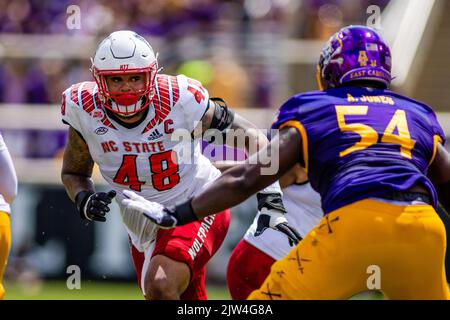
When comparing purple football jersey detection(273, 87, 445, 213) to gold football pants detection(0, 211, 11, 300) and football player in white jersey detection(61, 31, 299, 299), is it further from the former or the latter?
gold football pants detection(0, 211, 11, 300)

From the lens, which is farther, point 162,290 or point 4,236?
point 162,290

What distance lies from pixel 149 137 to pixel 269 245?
1003mm

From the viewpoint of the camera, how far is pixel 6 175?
529 cm

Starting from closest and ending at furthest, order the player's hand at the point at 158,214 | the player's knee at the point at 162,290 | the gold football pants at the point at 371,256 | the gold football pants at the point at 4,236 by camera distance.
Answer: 1. the gold football pants at the point at 371,256
2. the player's hand at the point at 158,214
3. the gold football pants at the point at 4,236
4. the player's knee at the point at 162,290

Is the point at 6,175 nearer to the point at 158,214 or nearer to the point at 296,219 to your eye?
the point at 158,214

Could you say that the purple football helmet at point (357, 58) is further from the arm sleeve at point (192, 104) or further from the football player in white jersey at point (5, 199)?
the football player in white jersey at point (5, 199)

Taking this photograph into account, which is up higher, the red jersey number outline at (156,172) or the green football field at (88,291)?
the red jersey number outline at (156,172)

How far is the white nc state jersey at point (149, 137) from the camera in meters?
5.88

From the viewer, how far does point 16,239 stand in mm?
10633

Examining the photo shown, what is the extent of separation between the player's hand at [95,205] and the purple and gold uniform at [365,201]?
5.02ft

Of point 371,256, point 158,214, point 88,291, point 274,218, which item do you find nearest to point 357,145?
point 371,256

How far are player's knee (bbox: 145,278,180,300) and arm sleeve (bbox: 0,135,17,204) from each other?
91 cm

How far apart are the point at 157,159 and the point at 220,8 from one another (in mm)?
7653

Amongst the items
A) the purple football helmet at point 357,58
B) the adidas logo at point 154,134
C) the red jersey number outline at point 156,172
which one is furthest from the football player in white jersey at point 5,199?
the purple football helmet at point 357,58
